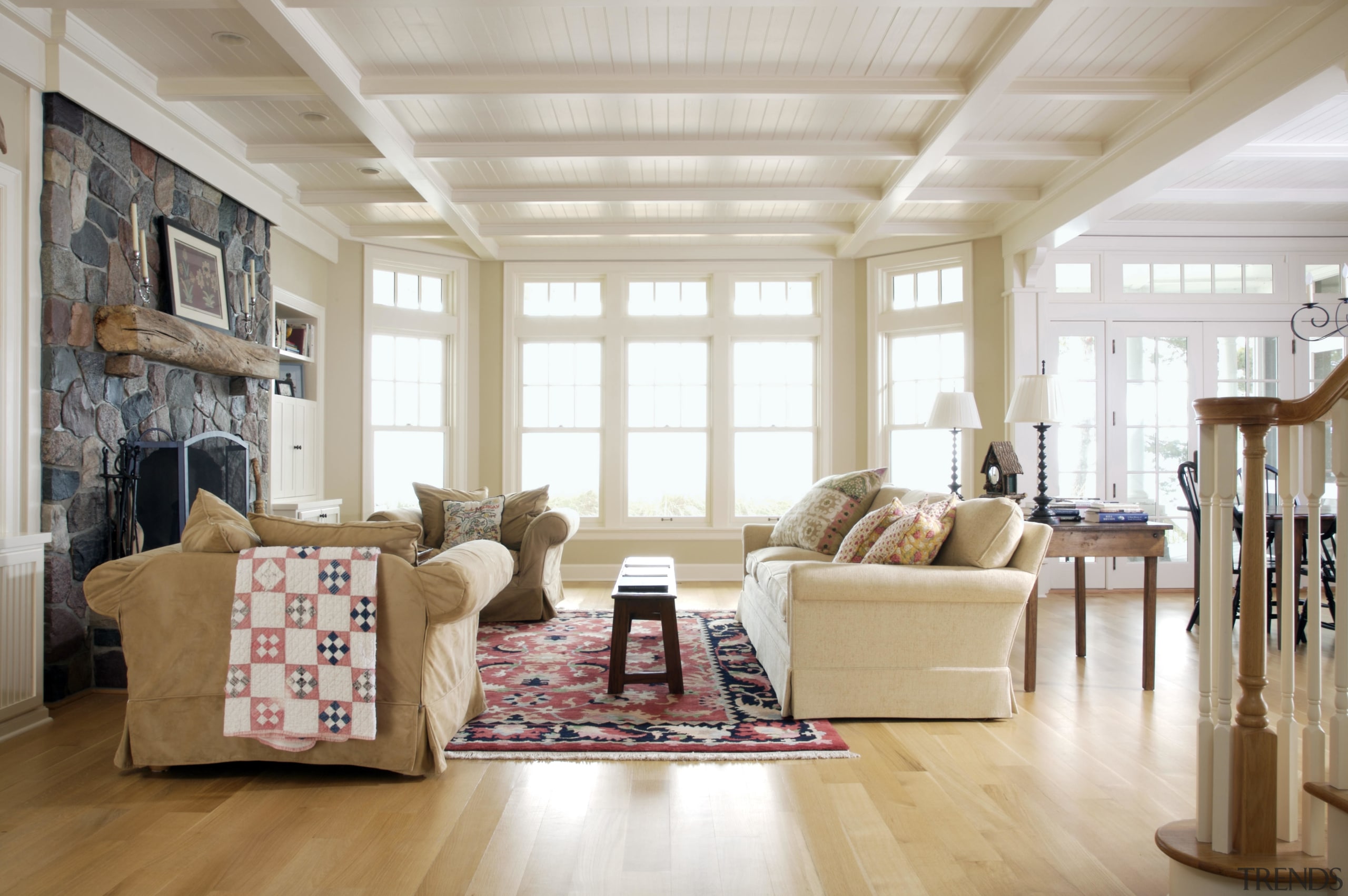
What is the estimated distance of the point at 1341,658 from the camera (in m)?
1.82

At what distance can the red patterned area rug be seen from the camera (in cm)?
302

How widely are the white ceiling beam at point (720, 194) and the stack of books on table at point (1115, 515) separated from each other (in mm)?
2461

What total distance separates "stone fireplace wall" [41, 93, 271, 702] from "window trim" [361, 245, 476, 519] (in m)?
2.21

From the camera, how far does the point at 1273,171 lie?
5234mm

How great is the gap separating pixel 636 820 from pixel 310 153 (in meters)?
4.32

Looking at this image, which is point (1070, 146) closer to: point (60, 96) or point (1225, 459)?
point (1225, 459)

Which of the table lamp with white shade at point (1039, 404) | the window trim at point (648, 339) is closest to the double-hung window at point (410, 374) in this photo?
the window trim at point (648, 339)

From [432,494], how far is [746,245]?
11.3 feet

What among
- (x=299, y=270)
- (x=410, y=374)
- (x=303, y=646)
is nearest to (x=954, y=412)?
(x=303, y=646)

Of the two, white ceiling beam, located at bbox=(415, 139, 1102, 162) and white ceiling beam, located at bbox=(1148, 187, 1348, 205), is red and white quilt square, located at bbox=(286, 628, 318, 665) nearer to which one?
white ceiling beam, located at bbox=(415, 139, 1102, 162)

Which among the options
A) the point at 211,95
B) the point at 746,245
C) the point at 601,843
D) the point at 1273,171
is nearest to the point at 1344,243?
the point at 1273,171

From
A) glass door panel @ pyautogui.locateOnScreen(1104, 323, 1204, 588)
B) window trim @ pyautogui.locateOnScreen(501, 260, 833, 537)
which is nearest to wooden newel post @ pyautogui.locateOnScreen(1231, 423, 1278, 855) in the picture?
glass door panel @ pyautogui.locateOnScreen(1104, 323, 1204, 588)

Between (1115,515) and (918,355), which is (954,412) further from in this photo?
(918,355)

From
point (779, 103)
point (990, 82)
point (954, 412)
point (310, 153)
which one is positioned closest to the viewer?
point (990, 82)
